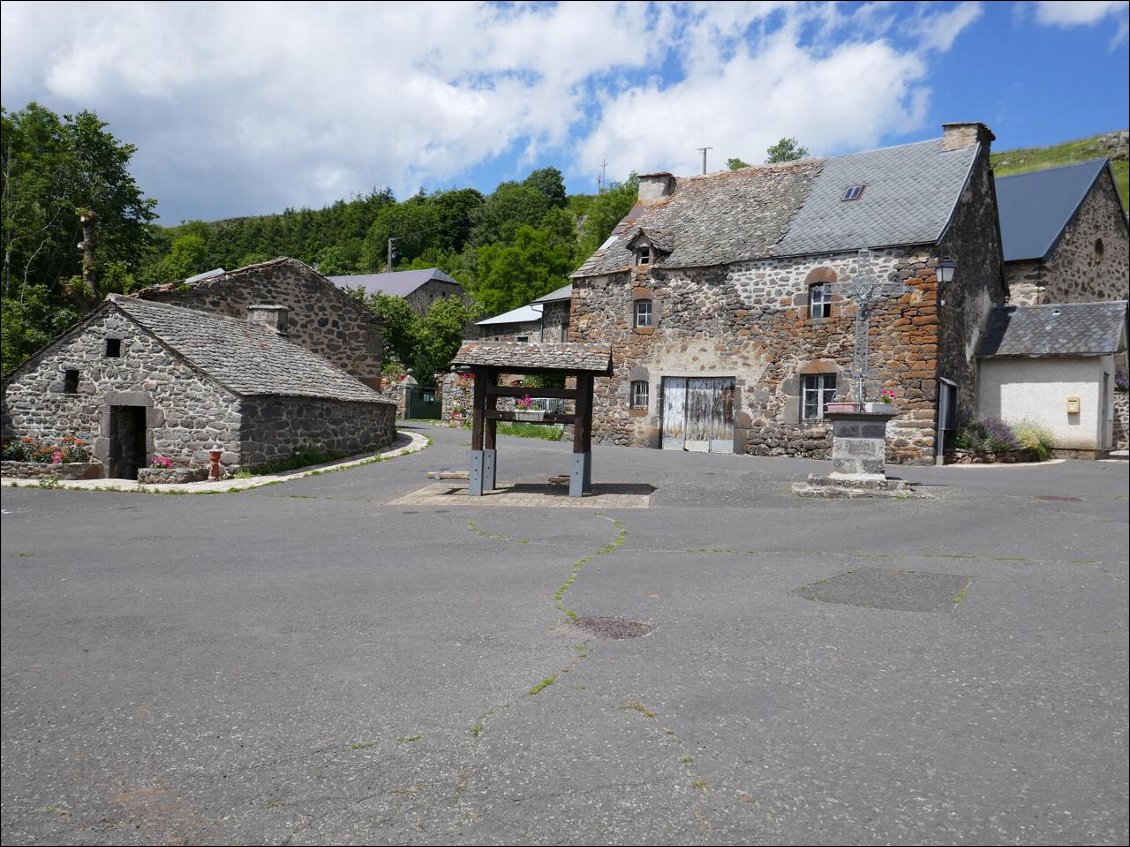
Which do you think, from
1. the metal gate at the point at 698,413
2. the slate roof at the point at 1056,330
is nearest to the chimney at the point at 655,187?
the metal gate at the point at 698,413

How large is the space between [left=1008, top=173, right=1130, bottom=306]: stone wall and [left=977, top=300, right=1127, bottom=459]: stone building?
4013 mm

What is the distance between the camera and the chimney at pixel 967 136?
72.2ft

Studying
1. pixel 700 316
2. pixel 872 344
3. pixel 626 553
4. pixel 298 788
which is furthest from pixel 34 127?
pixel 298 788

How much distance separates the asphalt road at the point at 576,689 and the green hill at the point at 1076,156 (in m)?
61.8

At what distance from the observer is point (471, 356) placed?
1245 cm

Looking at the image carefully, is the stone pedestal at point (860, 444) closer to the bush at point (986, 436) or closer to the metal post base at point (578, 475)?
the metal post base at point (578, 475)

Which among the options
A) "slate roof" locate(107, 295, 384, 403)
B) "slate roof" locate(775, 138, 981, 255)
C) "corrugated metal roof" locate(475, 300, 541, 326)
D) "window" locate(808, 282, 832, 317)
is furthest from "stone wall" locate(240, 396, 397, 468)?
"corrugated metal roof" locate(475, 300, 541, 326)

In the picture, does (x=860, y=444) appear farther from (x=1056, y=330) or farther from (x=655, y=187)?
(x=655, y=187)

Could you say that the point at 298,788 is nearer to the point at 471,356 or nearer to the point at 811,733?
the point at 811,733

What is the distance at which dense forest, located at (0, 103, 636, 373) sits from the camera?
45.4 feet

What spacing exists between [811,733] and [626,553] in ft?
14.7

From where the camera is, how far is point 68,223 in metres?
26.6

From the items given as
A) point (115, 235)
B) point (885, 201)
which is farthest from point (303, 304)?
point (885, 201)

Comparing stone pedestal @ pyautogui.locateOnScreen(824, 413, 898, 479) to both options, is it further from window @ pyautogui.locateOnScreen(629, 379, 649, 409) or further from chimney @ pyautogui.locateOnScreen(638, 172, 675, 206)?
chimney @ pyautogui.locateOnScreen(638, 172, 675, 206)
